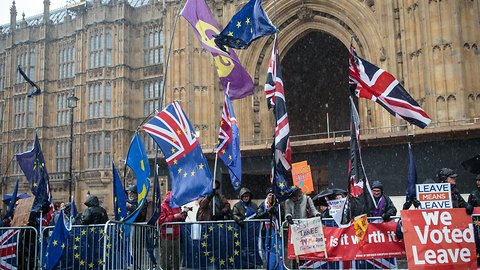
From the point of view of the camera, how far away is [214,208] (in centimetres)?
1077

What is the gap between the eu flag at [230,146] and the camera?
10273 mm

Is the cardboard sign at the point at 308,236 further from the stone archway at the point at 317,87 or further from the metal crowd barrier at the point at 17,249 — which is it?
the stone archway at the point at 317,87

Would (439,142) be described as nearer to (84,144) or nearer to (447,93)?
(447,93)

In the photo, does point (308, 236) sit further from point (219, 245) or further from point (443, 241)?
point (443, 241)

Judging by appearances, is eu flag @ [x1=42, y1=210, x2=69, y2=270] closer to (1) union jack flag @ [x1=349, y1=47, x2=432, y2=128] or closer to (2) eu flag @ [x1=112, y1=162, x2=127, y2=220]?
(2) eu flag @ [x1=112, y1=162, x2=127, y2=220]

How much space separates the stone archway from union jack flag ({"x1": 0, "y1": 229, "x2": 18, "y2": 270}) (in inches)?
762

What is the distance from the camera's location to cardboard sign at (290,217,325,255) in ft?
28.3

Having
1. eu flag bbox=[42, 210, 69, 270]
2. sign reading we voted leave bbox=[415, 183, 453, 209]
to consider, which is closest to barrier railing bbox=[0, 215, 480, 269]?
eu flag bbox=[42, 210, 69, 270]

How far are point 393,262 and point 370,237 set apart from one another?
0.60 metres

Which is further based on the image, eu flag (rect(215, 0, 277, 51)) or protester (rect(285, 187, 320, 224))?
eu flag (rect(215, 0, 277, 51))

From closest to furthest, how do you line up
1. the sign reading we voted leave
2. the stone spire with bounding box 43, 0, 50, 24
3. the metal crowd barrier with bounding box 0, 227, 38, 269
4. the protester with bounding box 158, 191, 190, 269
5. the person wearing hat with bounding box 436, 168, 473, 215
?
1. the sign reading we voted leave
2. the person wearing hat with bounding box 436, 168, 473, 215
3. the metal crowd barrier with bounding box 0, 227, 38, 269
4. the protester with bounding box 158, 191, 190, 269
5. the stone spire with bounding box 43, 0, 50, 24

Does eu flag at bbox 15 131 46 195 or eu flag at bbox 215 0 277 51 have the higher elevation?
eu flag at bbox 215 0 277 51

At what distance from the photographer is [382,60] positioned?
828 inches

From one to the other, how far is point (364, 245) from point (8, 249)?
647 cm
